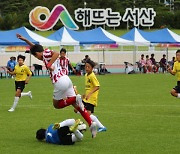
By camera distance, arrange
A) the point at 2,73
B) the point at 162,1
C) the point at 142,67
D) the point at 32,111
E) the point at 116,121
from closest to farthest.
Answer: the point at 116,121 → the point at 32,111 → the point at 2,73 → the point at 142,67 → the point at 162,1

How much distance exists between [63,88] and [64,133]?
3.04 ft

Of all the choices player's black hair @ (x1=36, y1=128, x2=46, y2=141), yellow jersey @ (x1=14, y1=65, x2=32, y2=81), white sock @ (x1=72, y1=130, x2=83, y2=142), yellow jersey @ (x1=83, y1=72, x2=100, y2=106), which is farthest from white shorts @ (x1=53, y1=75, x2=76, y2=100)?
yellow jersey @ (x1=14, y1=65, x2=32, y2=81)

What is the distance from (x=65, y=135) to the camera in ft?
36.6

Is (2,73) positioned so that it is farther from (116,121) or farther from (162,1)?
(162,1)

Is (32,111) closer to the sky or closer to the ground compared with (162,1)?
closer to the ground

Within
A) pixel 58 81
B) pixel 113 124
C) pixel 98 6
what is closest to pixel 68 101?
pixel 58 81

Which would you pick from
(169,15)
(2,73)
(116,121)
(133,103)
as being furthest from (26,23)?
(116,121)

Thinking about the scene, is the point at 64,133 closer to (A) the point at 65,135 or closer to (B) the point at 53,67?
(A) the point at 65,135

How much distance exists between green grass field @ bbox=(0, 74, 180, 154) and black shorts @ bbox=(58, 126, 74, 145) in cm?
18

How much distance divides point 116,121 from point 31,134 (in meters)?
3.17

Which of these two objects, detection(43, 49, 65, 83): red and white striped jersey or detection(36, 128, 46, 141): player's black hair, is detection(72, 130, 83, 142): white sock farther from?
detection(43, 49, 65, 83): red and white striped jersey

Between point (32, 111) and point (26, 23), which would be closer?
point (32, 111)

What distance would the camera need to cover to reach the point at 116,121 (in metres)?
15.1

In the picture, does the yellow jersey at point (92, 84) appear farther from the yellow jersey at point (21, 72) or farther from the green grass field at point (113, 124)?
the yellow jersey at point (21, 72)
